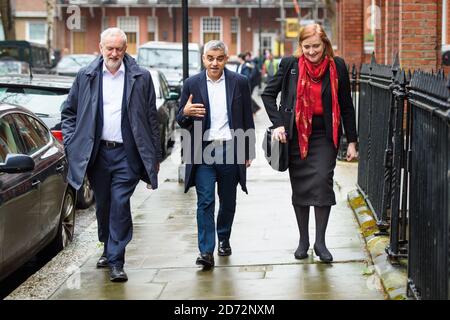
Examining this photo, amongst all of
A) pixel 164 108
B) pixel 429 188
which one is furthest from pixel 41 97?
pixel 429 188

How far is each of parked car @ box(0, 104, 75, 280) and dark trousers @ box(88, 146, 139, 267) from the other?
1.72 feet

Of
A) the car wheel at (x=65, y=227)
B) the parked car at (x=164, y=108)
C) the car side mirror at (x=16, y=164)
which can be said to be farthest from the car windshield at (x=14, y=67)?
the car side mirror at (x=16, y=164)

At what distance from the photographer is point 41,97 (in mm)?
12648

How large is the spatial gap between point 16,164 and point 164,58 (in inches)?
934

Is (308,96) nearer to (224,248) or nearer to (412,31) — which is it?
(224,248)

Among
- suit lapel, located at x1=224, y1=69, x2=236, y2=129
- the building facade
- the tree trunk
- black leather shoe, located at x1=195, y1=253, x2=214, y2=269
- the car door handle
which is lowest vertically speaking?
black leather shoe, located at x1=195, y1=253, x2=214, y2=269

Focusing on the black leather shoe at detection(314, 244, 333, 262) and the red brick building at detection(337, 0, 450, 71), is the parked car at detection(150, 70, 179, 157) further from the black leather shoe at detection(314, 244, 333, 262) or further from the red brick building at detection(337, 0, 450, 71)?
the black leather shoe at detection(314, 244, 333, 262)

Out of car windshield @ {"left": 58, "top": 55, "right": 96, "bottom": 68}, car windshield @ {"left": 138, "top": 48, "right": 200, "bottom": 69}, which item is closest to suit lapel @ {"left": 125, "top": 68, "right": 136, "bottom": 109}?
car windshield @ {"left": 138, "top": 48, "right": 200, "bottom": 69}

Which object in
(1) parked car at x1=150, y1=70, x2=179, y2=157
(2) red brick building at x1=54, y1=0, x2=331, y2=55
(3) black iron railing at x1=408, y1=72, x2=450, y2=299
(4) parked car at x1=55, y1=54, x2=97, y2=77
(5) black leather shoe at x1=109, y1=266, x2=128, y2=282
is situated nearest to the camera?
(3) black iron railing at x1=408, y1=72, x2=450, y2=299

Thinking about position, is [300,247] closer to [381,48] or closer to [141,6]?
[381,48]

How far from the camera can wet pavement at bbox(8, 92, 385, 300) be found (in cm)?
706

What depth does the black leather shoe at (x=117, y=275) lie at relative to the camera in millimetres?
7539

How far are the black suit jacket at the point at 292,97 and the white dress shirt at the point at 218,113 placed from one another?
0.34 metres

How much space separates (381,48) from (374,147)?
32.6ft
